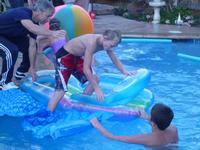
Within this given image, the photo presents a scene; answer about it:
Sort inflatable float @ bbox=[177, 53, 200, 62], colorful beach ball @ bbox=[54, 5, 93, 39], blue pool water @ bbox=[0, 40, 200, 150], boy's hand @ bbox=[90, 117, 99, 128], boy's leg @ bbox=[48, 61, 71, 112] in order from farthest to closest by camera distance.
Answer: inflatable float @ bbox=[177, 53, 200, 62]
colorful beach ball @ bbox=[54, 5, 93, 39]
boy's leg @ bbox=[48, 61, 71, 112]
blue pool water @ bbox=[0, 40, 200, 150]
boy's hand @ bbox=[90, 117, 99, 128]

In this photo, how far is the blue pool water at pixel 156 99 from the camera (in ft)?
16.8

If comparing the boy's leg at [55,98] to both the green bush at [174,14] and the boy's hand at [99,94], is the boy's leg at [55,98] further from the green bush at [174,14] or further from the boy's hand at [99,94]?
the green bush at [174,14]

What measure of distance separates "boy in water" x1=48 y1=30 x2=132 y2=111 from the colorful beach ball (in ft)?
2.69

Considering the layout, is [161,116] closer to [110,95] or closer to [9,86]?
[110,95]

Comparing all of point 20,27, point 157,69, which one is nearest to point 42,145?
point 20,27

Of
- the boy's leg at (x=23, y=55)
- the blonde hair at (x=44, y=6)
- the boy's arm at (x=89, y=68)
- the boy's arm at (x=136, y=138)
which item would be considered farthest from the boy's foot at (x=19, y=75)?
the boy's arm at (x=136, y=138)

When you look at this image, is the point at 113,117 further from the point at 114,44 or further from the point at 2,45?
the point at 2,45

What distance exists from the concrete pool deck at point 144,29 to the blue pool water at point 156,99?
21 centimetres

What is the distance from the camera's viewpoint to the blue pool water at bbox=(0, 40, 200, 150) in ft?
16.8

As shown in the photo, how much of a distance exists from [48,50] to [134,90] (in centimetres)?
131

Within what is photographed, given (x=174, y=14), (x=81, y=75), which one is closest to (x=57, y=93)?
(x=81, y=75)

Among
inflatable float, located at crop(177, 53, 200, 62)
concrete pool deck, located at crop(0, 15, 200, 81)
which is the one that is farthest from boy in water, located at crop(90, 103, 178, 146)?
concrete pool deck, located at crop(0, 15, 200, 81)

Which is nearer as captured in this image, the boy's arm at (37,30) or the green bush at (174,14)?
the boy's arm at (37,30)

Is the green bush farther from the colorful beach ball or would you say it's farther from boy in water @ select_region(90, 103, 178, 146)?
boy in water @ select_region(90, 103, 178, 146)
